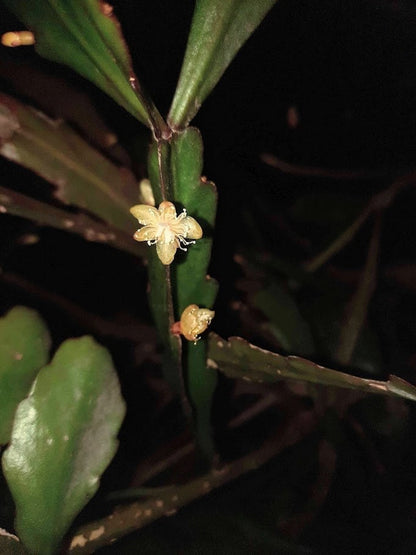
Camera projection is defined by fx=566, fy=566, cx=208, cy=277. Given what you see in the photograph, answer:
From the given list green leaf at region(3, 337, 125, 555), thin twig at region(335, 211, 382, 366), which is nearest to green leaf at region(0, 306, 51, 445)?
green leaf at region(3, 337, 125, 555)

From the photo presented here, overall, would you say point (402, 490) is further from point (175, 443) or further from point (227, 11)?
point (227, 11)

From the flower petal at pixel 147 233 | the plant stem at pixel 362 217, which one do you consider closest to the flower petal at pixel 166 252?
the flower petal at pixel 147 233

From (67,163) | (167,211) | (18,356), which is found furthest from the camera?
(67,163)

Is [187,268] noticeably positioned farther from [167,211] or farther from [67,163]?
[67,163]

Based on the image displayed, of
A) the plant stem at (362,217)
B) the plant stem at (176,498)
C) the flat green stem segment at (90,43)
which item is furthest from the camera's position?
the plant stem at (362,217)

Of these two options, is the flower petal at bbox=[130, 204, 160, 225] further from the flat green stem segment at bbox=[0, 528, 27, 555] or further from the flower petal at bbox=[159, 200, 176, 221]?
the flat green stem segment at bbox=[0, 528, 27, 555]

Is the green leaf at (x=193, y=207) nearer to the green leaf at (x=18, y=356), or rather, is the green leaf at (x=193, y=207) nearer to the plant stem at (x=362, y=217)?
the green leaf at (x=18, y=356)

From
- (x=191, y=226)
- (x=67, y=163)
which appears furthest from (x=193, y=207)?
(x=67, y=163)
